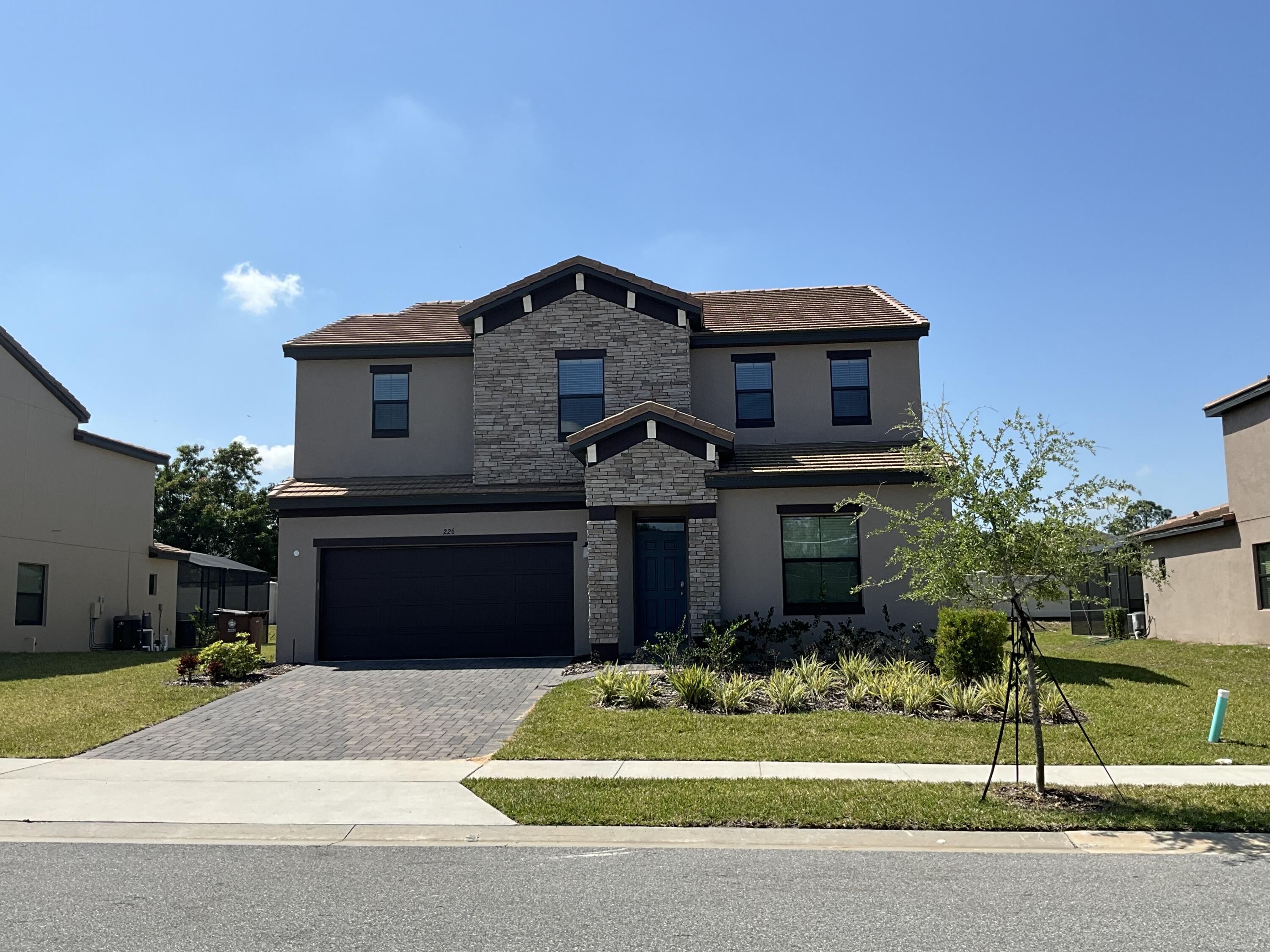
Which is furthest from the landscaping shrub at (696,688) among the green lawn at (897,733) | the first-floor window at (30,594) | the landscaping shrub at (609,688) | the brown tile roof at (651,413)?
the first-floor window at (30,594)

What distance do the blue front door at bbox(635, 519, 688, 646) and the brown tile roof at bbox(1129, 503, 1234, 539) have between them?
394 inches

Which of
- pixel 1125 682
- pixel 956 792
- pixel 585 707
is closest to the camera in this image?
pixel 956 792

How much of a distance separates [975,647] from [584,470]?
8586 mm

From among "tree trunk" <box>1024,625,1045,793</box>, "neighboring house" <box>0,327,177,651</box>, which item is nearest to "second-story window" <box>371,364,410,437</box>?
"neighboring house" <box>0,327,177,651</box>

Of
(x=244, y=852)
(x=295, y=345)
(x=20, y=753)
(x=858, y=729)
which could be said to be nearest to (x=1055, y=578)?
(x=858, y=729)

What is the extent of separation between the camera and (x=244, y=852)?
7.86 m

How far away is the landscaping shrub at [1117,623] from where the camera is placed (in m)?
28.9

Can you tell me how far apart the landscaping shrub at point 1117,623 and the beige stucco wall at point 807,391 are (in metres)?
12.4

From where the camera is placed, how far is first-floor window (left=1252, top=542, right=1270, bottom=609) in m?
21.9

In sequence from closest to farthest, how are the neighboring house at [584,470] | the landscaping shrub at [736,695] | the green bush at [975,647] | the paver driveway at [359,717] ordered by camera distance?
the paver driveway at [359,717] → the landscaping shrub at [736,695] → the green bush at [975,647] → the neighboring house at [584,470]

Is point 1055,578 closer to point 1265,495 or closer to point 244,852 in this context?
point 244,852

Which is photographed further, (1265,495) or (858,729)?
(1265,495)

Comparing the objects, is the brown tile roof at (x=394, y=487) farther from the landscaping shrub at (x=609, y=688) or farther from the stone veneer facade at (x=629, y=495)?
the landscaping shrub at (x=609, y=688)

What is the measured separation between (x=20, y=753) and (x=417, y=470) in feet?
35.8
